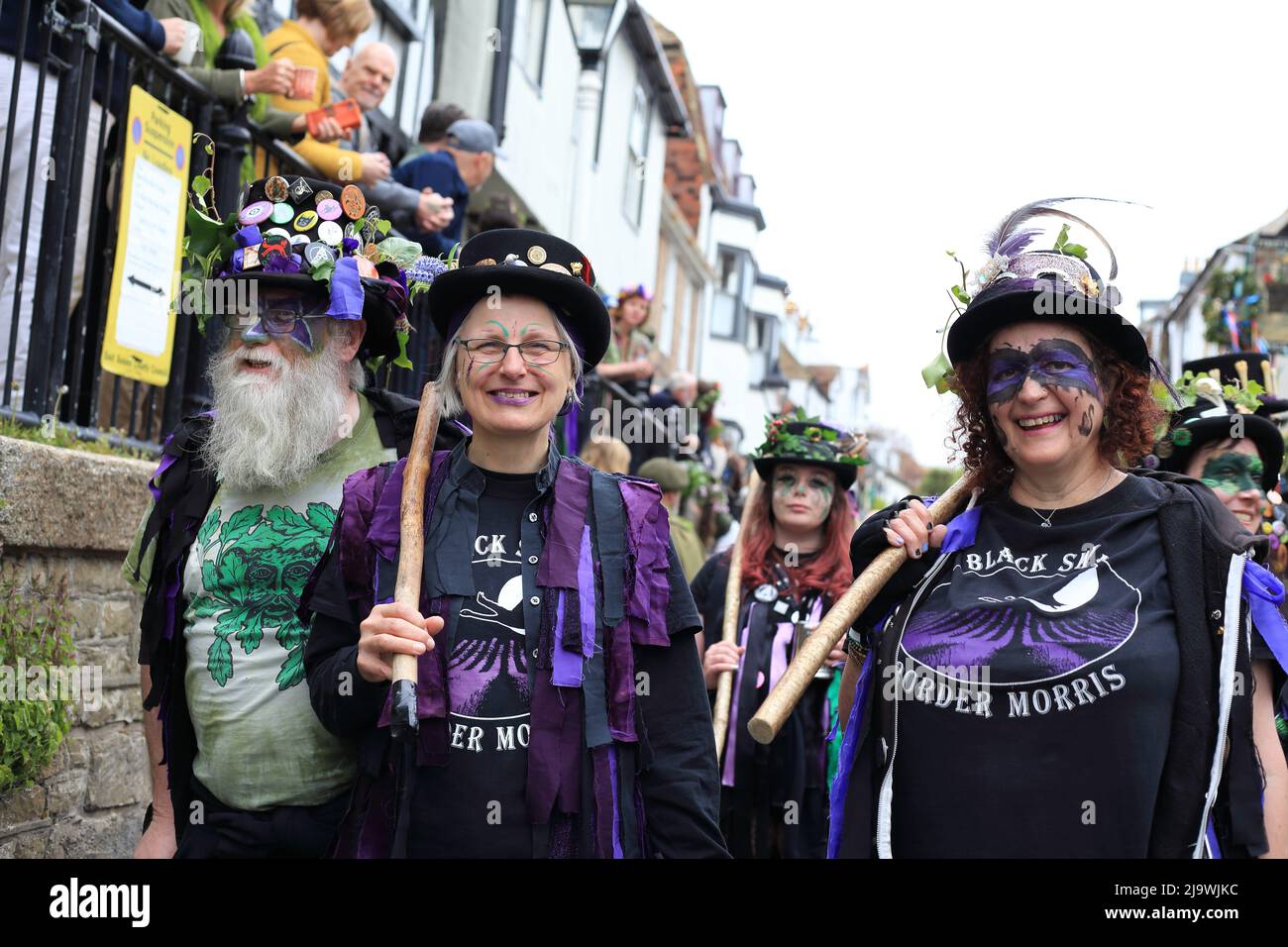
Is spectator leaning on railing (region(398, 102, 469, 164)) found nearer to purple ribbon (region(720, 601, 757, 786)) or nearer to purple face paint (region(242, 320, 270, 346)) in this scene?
purple ribbon (region(720, 601, 757, 786))

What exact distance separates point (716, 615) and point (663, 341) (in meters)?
19.2

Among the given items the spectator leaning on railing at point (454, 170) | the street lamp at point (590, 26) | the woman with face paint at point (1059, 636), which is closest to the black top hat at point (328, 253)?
the woman with face paint at point (1059, 636)

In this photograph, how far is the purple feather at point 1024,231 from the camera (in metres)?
3.31

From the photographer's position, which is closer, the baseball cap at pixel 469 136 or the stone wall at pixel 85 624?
the stone wall at pixel 85 624

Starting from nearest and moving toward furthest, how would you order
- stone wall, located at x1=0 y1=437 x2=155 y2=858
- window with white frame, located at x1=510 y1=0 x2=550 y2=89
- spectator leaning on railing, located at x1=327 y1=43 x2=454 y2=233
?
stone wall, located at x1=0 y1=437 x2=155 y2=858, spectator leaning on railing, located at x1=327 y1=43 x2=454 y2=233, window with white frame, located at x1=510 y1=0 x2=550 y2=89

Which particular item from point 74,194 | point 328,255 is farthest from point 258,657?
point 74,194

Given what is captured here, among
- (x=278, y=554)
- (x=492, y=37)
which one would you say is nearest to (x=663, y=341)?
(x=492, y=37)

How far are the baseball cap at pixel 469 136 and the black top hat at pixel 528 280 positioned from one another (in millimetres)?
4447

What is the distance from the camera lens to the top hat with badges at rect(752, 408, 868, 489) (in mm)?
5719

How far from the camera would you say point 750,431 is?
38281 mm

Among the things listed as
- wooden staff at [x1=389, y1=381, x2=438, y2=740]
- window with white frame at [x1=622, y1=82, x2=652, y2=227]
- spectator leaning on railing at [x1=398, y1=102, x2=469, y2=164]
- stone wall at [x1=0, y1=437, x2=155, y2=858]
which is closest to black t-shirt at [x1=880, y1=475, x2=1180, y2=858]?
wooden staff at [x1=389, y1=381, x2=438, y2=740]

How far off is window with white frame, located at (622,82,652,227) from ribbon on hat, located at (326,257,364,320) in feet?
51.0

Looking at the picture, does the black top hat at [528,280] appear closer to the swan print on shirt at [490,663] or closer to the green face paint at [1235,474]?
the swan print on shirt at [490,663]

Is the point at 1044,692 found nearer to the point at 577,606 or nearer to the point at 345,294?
the point at 577,606
